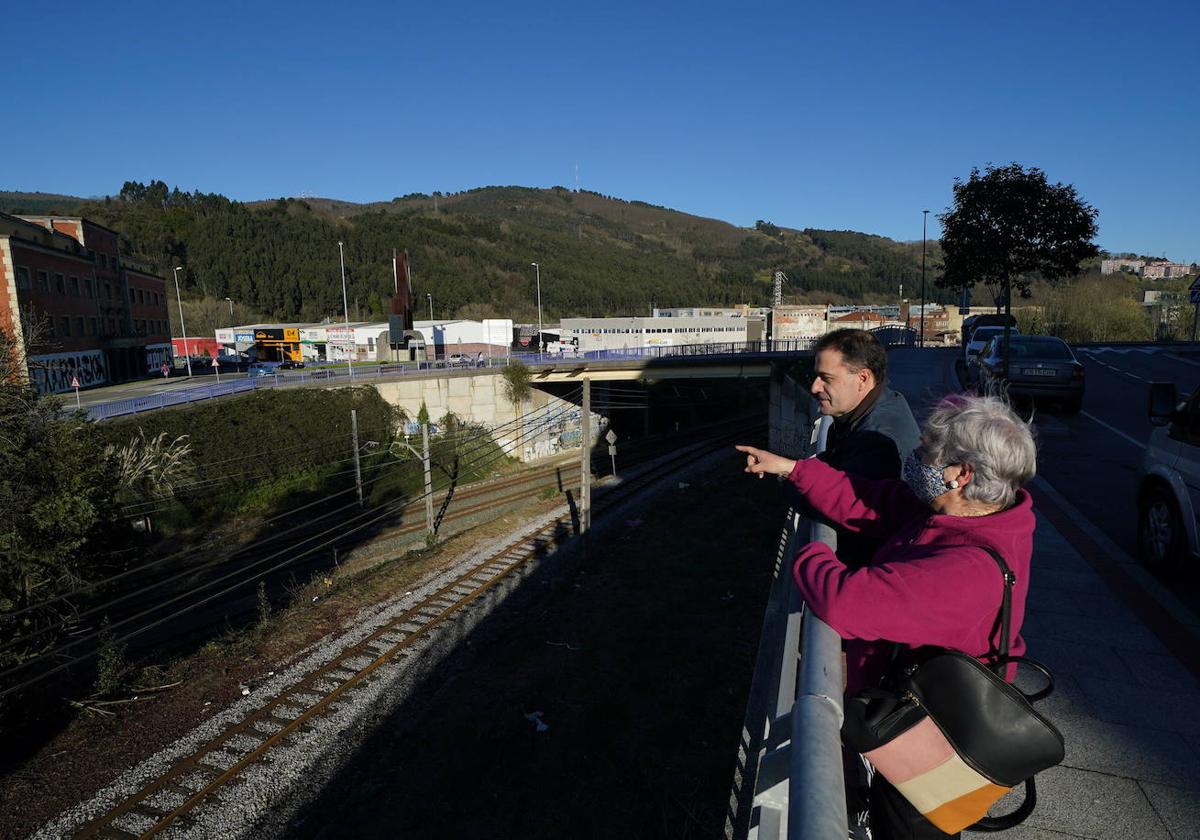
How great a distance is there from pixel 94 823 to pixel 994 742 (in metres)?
9.15

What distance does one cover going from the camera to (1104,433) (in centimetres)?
1265

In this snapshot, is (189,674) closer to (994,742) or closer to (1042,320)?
(994,742)

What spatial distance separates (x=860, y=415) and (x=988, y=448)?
4.14 feet

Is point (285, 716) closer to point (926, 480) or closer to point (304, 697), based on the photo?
point (304, 697)

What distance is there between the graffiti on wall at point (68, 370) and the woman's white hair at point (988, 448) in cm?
3741

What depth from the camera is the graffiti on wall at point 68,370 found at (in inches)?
1255

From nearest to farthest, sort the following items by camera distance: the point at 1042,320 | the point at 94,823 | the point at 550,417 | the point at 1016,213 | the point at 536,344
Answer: the point at 94,823, the point at 1016,213, the point at 550,417, the point at 1042,320, the point at 536,344

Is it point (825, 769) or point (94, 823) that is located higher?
point (825, 769)

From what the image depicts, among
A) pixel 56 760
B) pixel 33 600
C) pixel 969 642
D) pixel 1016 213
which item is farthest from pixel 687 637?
pixel 1016 213

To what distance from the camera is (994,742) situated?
5.63 feet

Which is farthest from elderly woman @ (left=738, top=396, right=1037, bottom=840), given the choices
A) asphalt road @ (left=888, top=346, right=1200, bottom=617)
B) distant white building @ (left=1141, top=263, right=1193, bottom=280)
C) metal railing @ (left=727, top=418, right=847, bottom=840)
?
distant white building @ (left=1141, top=263, right=1193, bottom=280)

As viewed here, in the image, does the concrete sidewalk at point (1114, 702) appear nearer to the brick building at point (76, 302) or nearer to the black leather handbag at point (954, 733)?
A: the black leather handbag at point (954, 733)

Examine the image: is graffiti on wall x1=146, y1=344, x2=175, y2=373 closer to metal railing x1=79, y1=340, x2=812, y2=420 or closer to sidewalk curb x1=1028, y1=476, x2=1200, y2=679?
metal railing x1=79, y1=340, x2=812, y2=420

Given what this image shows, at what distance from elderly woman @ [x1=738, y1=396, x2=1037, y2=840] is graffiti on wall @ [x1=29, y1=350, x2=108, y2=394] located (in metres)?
37.3
